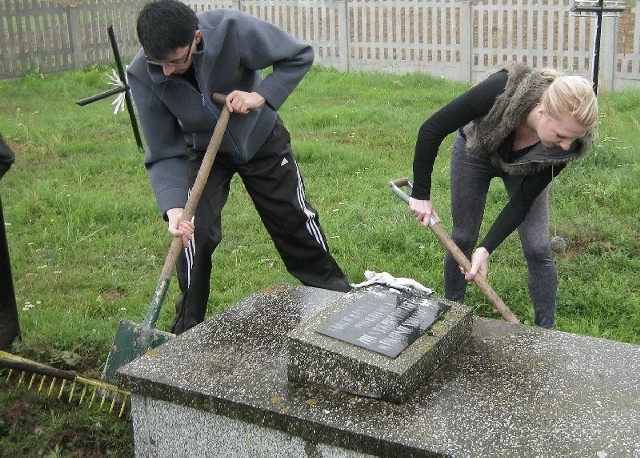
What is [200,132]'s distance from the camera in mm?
3766

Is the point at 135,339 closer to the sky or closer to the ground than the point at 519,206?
closer to the ground

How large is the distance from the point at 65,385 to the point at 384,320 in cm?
152

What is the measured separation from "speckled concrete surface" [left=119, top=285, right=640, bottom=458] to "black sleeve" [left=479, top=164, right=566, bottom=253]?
42 cm

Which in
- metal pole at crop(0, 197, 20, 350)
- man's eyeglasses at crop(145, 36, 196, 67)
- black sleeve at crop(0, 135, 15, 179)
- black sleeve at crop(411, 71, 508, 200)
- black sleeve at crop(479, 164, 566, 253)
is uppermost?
man's eyeglasses at crop(145, 36, 196, 67)

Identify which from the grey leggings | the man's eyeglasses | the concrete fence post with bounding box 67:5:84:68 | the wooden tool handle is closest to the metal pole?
the wooden tool handle

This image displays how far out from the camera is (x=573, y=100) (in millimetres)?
2988

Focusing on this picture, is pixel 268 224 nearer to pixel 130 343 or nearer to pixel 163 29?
pixel 130 343

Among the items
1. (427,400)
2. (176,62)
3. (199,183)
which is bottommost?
(427,400)

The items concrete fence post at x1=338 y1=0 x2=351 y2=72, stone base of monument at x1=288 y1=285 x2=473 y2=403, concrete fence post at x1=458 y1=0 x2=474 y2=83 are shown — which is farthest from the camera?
concrete fence post at x1=338 y1=0 x2=351 y2=72

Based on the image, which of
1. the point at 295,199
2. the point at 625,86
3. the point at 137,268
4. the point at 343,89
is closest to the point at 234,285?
the point at 137,268

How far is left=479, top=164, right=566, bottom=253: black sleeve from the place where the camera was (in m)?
3.43

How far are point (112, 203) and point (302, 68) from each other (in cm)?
273

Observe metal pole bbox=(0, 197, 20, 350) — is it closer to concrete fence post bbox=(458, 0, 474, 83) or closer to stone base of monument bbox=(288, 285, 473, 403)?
stone base of monument bbox=(288, 285, 473, 403)

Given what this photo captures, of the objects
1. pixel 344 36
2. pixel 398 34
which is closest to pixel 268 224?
pixel 398 34
